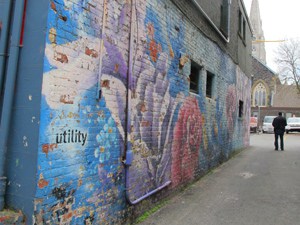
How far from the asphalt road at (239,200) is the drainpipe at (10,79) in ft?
8.45

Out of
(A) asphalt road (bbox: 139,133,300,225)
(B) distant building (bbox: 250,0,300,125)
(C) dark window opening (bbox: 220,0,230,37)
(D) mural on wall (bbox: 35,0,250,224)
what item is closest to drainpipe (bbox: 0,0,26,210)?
(D) mural on wall (bbox: 35,0,250,224)

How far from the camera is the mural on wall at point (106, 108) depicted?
3.31m

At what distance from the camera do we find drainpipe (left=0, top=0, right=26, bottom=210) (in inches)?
127

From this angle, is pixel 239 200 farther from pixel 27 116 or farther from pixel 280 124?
pixel 280 124

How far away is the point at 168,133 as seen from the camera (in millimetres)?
6164

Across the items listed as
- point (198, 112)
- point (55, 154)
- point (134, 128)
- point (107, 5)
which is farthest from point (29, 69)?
point (198, 112)

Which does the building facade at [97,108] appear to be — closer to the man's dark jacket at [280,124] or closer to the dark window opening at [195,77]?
the dark window opening at [195,77]

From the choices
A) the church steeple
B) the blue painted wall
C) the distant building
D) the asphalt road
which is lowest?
the asphalt road

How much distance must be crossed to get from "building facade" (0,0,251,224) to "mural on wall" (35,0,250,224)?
0.01 m

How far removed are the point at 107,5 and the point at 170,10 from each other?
2242mm

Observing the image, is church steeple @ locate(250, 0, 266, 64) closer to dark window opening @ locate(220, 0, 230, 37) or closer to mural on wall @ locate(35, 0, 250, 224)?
dark window opening @ locate(220, 0, 230, 37)

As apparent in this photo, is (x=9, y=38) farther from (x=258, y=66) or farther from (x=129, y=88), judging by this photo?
(x=258, y=66)

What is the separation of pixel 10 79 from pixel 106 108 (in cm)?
127

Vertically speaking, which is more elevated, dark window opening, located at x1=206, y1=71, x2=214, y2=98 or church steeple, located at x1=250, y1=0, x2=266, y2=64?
church steeple, located at x1=250, y1=0, x2=266, y2=64
